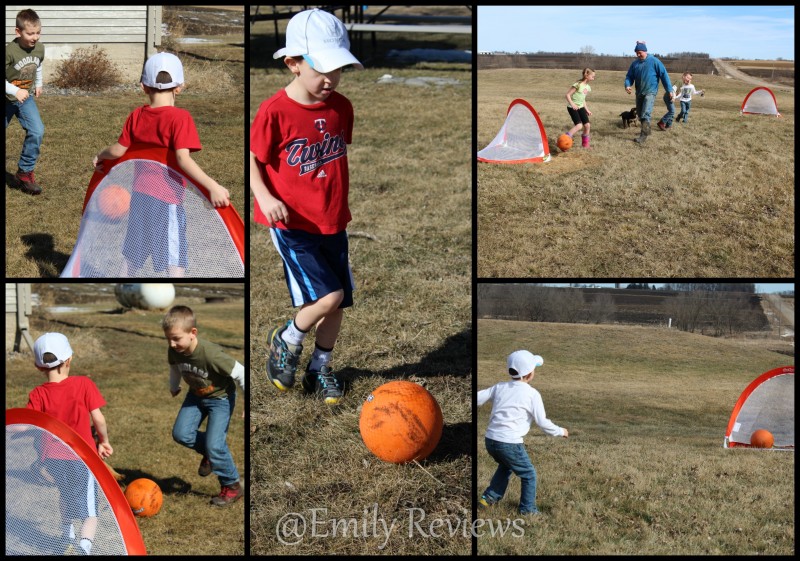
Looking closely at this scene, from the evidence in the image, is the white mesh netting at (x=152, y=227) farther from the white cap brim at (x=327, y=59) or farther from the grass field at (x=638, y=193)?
the grass field at (x=638, y=193)

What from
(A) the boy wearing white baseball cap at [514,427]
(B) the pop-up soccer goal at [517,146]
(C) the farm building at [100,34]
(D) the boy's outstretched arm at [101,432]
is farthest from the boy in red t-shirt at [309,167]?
(B) the pop-up soccer goal at [517,146]

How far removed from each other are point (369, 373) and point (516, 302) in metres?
1.21

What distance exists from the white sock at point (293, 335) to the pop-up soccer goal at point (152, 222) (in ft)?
1.81

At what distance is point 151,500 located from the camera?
16.1 ft

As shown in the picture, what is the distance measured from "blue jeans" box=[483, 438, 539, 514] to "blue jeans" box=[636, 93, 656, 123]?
381 cm

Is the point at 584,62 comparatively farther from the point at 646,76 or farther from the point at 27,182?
the point at 27,182

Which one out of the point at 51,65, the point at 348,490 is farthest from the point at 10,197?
the point at 348,490

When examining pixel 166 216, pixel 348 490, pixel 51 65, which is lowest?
pixel 348 490

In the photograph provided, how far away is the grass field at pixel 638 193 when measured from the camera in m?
6.57

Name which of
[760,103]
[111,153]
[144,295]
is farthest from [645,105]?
[144,295]

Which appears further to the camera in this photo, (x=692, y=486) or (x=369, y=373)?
(x=369, y=373)

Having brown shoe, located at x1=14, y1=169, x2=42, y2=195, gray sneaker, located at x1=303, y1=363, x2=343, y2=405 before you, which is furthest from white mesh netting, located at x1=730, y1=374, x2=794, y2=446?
brown shoe, located at x1=14, y1=169, x2=42, y2=195

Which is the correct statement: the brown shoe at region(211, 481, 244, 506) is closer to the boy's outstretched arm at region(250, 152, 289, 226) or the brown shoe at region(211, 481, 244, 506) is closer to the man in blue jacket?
the boy's outstretched arm at region(250, 152, 289, 226)

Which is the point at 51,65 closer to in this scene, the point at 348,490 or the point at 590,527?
the point at 348,490
